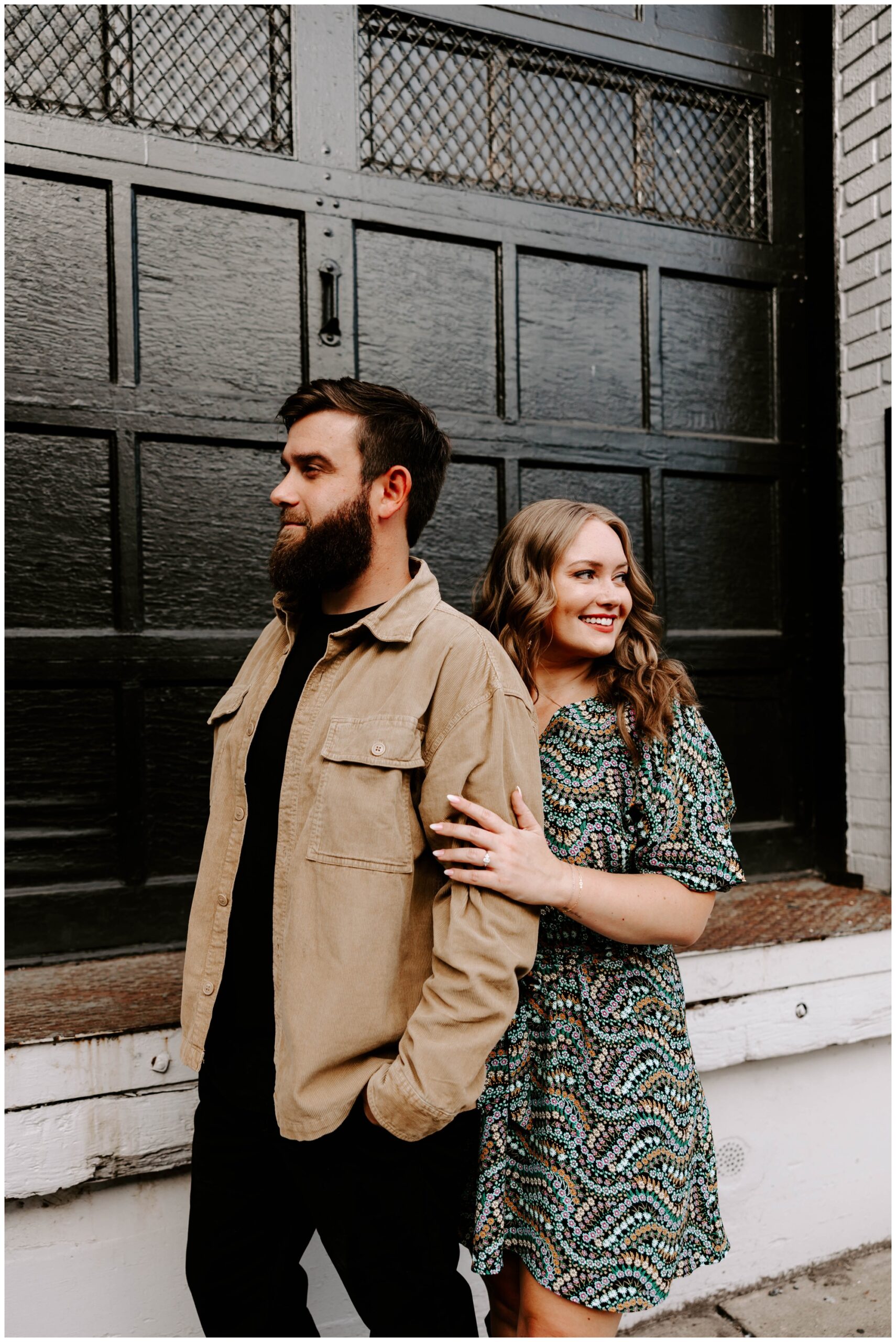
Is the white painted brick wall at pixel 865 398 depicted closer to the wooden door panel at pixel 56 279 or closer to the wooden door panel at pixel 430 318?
the wooden door panel at pixel 430 318

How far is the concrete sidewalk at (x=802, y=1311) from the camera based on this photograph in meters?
2.64

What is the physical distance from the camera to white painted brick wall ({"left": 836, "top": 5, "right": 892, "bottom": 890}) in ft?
10.8

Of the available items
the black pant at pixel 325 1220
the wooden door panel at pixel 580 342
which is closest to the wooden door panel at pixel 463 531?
the wooden door panel at pixel 580 342

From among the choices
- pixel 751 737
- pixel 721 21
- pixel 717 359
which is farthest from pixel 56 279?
pixel 751 737

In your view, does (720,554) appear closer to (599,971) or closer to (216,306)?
(216,306)

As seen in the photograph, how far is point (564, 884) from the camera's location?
5.23 ft

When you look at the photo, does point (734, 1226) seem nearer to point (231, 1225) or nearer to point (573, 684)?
point (231, 1225)

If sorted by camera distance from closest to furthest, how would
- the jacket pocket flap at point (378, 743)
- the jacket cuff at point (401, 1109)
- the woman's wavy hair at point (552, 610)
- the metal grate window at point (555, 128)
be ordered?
the jacket cuff at point (401, 1109)
the jacket pocket flap at point (378, 743)
the woman's wavy hair at point (552, 610)
the metal grate window at point (555, 128)

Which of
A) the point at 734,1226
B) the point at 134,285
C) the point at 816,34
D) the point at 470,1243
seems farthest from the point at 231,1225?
the point at 816,34

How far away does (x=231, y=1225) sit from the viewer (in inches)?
68.7

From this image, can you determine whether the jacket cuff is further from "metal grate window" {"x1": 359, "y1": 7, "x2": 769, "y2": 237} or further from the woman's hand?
"metal grate window" {"x1": 359, "y1": 7, "x2": 769, "y2": 237}

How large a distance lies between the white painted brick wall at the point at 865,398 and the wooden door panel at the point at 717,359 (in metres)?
0.28

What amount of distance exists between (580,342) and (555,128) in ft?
2.36

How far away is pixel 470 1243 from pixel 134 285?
2543 mm
